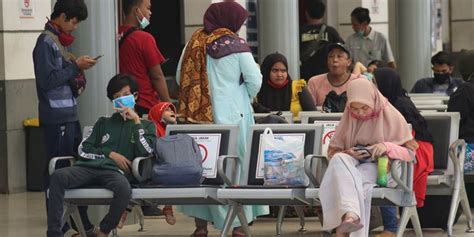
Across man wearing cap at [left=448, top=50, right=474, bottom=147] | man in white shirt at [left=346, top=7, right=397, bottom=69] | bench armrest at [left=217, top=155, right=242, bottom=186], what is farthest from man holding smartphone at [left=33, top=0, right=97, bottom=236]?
man in white shirt at [left=346, top=7, right=397, bottom=69]

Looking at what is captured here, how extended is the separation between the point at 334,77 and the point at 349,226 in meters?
3.62

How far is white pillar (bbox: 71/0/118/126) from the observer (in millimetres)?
13250

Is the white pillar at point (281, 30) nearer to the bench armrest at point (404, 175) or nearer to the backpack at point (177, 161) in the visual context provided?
the backpack at point (177, 161)

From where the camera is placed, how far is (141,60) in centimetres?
1363

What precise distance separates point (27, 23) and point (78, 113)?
4.37 m

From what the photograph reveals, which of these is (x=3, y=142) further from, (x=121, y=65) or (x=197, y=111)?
(x=197, y=111)

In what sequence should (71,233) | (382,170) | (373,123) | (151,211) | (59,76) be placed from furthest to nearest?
(151,211), (71,233), (59,76), (373,123), (382,170)

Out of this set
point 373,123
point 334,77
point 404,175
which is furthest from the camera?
point 334,77

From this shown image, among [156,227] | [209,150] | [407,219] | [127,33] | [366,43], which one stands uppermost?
[127,33]

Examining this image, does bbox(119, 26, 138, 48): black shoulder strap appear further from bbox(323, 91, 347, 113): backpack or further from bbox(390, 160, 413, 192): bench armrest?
bbox(390, 160, 413, 192): bench armrest

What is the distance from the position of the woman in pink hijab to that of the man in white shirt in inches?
366

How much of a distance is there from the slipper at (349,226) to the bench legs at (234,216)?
1023 mm

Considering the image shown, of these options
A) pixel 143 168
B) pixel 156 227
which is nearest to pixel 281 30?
pixel 156 227

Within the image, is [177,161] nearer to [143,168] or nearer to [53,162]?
[143,168]
